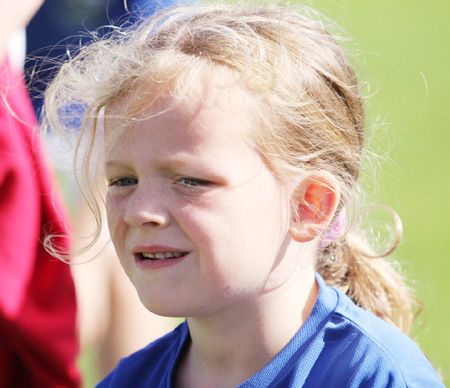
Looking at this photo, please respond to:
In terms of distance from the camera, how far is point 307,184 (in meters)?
1.72

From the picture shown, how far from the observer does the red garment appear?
2.11 meters

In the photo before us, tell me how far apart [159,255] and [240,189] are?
8.4 inches

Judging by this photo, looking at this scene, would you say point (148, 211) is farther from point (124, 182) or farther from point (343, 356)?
point (343, 356)

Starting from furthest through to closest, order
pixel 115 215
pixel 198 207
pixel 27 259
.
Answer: pixel 27 259, pixel 115 215, pixel 198 207

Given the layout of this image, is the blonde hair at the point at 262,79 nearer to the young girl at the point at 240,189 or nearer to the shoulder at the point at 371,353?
the young girl at the point at 240,189

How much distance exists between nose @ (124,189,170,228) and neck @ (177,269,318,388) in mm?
269

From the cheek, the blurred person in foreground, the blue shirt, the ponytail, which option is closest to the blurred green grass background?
the ponytail

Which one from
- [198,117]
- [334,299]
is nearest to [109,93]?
[198,117]

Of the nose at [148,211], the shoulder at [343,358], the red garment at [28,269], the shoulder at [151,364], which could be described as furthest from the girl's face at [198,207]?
the red garment at [28,269]

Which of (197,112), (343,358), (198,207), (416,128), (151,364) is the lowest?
(416,128)

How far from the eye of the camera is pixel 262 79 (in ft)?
5.49

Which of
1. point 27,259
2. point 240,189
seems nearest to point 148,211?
point 240,189

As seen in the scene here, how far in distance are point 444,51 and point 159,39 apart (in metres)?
5.93

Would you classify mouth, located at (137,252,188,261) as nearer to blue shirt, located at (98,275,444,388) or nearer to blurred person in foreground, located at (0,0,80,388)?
blue shirt, located at (98,275,444,388)
